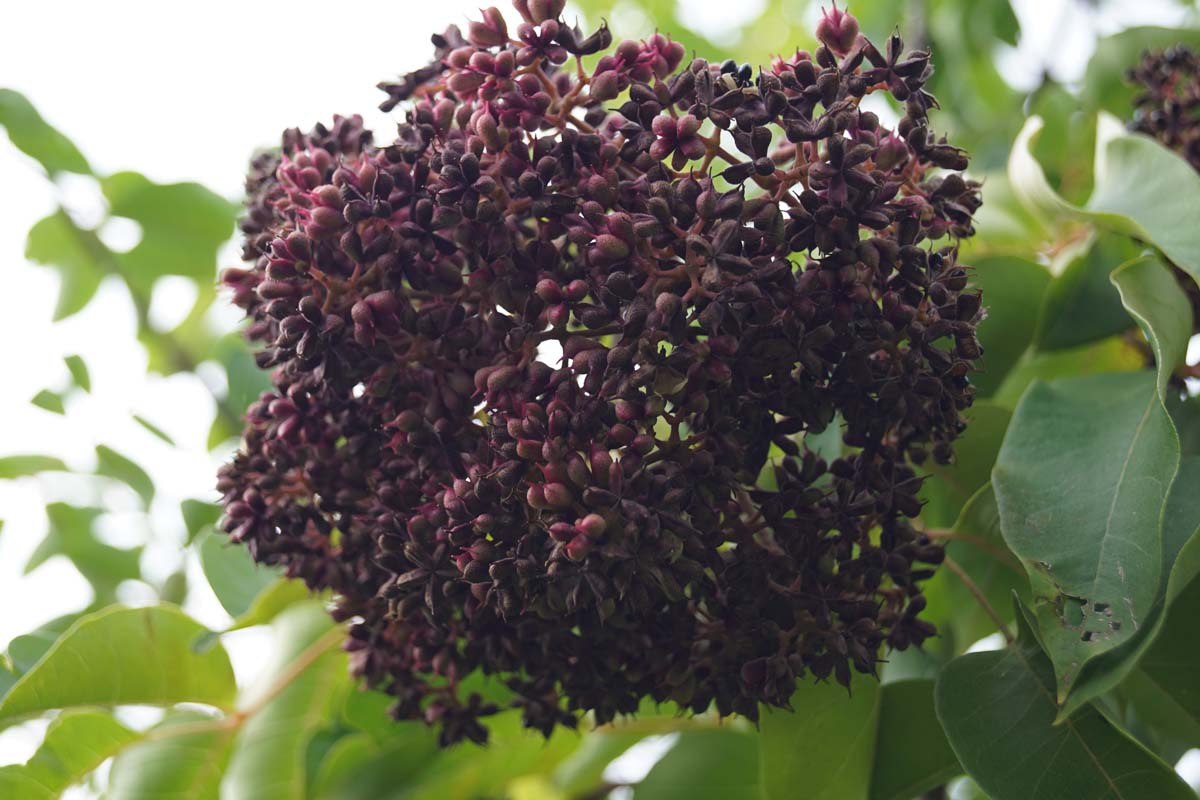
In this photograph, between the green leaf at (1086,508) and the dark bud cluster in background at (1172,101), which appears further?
the dark bud cluster in background at (1172,101)

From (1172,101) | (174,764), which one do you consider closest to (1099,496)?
(1172,101)

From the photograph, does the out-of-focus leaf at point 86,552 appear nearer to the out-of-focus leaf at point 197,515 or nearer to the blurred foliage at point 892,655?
the blurred foliage at point 892,655

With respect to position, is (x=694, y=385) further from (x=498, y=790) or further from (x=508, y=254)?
(x=498, y=790)

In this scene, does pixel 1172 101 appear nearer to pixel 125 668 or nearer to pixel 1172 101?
pixel 1172 101

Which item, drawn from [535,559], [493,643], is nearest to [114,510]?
[493,643]

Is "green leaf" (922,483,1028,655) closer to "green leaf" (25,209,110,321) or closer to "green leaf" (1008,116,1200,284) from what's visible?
"green leaf" (1008,116,1200,284)

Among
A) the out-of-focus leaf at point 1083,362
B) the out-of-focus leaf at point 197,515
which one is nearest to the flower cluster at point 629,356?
the out-of-focus leaf at point 1083,362
